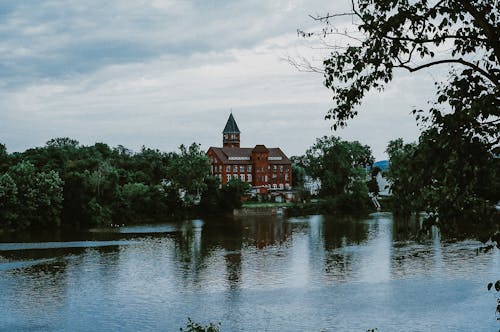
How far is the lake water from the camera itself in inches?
874

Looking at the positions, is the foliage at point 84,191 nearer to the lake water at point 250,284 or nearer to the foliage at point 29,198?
the foliage at point 29,198

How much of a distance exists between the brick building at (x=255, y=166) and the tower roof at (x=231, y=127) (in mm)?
7453

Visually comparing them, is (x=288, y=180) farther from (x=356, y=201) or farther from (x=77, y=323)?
(x=77, y=323)

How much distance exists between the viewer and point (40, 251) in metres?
41.7

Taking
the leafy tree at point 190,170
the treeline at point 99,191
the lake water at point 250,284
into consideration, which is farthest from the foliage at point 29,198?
the leafy tree at point 190,170

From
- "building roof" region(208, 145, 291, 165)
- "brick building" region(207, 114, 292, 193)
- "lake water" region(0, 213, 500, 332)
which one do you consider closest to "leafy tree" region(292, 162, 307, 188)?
"brick building" region(207, 114, 292, 193)

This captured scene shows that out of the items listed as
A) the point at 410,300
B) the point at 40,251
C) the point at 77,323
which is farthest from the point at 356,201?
the point at 77,323

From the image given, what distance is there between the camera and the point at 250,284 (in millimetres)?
28625

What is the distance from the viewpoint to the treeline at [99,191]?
5656 cm

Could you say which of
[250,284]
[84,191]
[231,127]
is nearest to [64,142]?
[231,127]

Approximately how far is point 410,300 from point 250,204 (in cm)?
6491

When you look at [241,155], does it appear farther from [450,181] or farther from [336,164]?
[450,181]

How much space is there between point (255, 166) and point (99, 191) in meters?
45.7

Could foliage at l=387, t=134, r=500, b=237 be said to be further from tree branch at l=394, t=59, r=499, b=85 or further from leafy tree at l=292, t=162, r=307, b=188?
leafy tree at l=292, t=162, r=307, b=188
